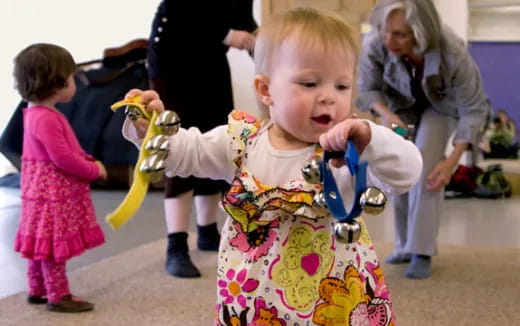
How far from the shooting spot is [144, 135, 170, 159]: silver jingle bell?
2.90 ft

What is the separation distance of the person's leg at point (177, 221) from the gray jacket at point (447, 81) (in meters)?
0.68

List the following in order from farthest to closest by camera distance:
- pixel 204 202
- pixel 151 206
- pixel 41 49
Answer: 1. pixel 151 206
2. pixel 204 202
3. pixel 41 49

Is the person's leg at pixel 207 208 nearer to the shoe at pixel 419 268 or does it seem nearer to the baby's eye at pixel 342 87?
the shoe at pixel 419 268

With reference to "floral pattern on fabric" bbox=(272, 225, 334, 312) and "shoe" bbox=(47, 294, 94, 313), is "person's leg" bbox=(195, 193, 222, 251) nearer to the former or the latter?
"shoe" bbox=(47, 294, 94, 313)

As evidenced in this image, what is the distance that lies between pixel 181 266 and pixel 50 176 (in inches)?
20.7

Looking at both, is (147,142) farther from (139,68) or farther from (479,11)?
(479,11)

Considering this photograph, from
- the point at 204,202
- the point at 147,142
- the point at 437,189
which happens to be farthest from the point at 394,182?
the point at 204,202

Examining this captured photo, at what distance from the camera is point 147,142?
889mm

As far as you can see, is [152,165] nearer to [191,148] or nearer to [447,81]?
[191,148]

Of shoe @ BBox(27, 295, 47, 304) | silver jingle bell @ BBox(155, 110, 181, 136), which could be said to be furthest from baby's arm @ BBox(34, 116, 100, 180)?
silver jingle bell @ BBox(155, 110, 181, 136)

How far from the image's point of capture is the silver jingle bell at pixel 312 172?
87cm

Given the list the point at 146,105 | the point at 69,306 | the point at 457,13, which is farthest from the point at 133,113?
the point at 457,13

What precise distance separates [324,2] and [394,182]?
11.1ft

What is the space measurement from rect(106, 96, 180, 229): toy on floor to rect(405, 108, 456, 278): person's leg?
52.9 inches
